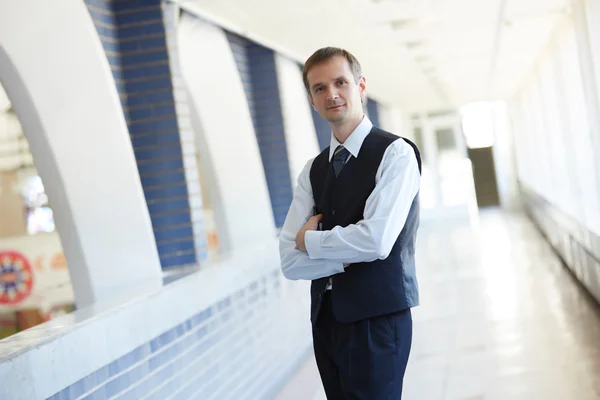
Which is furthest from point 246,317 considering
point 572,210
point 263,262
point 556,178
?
point 556,178

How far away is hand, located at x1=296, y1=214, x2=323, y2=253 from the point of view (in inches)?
85.8

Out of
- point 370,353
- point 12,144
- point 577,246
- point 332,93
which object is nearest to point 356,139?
point 332,93

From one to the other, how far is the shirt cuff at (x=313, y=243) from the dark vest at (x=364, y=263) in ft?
0.26

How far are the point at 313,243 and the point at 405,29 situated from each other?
581cm

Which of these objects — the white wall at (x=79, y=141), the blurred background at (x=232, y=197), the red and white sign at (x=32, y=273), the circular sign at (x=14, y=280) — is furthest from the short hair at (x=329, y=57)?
the circular sign at (x=14, y=280)

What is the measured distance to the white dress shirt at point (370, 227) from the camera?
2.00 metres

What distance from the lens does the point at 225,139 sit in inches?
289

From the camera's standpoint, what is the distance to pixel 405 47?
873 cm

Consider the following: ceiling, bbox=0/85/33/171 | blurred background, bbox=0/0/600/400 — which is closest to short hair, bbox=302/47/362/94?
blurred background, bbox=0/0/600/400

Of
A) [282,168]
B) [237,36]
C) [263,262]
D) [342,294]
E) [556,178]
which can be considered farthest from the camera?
[556,178]

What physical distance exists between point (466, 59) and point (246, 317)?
6502 mm

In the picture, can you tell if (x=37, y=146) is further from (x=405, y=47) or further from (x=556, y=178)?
(x=556, y=178)

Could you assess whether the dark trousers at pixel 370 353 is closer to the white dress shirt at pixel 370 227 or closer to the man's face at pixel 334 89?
the white dress shirt at pixel 370 227

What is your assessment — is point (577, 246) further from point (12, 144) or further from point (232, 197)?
point (12, 144)
